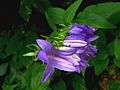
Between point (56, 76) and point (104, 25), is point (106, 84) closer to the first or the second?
point (56, 76)

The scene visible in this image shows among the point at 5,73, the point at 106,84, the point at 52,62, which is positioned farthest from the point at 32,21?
the point at 52,62

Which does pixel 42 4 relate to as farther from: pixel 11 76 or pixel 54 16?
pixel 11 76

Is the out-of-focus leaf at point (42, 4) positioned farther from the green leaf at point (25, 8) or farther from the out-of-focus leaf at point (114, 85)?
the out-of-focus leaf at point (114, 85)

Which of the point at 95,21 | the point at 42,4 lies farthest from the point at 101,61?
the point at 42,4

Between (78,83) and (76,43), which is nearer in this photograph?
(76,43)

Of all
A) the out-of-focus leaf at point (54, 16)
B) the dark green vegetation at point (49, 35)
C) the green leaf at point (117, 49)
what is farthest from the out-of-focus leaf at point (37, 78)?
the green leaf at point (117, 49)

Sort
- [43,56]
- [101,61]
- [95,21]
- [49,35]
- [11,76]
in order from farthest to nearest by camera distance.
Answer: [11,76] < [49,35] < [101,61] < [95,21] < [43,56]
